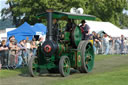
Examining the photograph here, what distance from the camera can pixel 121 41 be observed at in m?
26.4

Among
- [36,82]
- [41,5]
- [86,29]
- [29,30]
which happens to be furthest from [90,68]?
[41,5]

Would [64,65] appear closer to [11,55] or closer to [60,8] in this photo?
[11,55]

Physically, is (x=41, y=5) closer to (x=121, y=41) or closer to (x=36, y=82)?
(x=121, y=41)

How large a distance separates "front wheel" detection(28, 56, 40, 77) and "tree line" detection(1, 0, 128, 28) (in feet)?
111

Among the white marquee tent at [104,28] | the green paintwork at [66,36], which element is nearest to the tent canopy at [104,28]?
the white marquee tent at [104,28]

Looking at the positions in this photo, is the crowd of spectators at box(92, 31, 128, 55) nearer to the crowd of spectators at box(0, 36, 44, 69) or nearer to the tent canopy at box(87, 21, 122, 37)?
the tent canopy at box(87, 21, 122, 37)

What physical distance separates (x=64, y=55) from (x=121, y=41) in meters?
15.3

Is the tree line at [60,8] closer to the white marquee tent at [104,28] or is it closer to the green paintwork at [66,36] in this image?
the white marquee tent at [104,28]

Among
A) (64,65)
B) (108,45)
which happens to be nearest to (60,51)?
(64,65)

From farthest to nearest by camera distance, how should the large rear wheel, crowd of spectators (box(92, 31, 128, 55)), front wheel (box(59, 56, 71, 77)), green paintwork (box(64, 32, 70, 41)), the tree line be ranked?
the tree line
crowd of spectators (box(92, 31, 128, 55))
the large rear wheel
green paintwork (box(64, 32, 70, 41))
front wheel (box(59, 56, 71, 77))

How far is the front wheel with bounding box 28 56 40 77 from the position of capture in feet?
37.0

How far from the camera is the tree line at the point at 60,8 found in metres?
47.5

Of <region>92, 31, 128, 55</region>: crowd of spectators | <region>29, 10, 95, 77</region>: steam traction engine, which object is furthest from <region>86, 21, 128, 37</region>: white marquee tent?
<region>29, 10, 95, 77</region>: steam traction engine

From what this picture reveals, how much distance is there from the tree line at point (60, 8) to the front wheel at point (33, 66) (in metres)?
33.8
